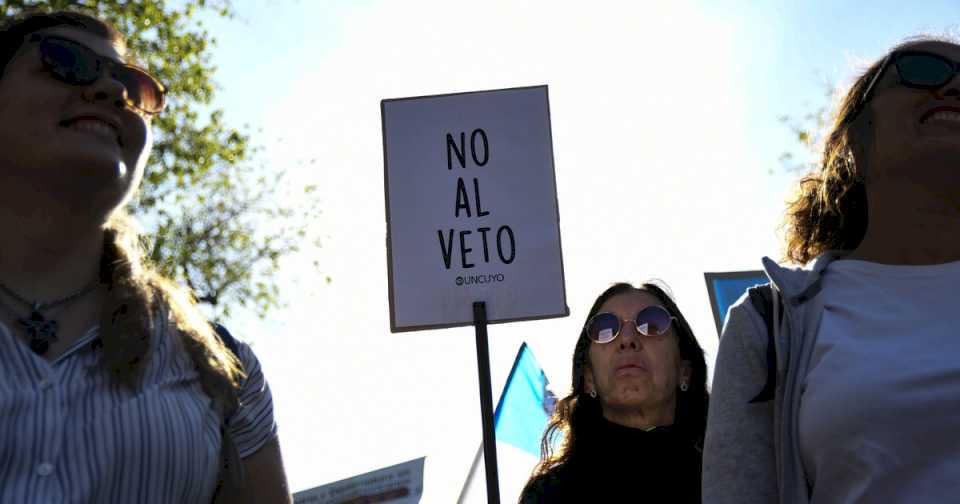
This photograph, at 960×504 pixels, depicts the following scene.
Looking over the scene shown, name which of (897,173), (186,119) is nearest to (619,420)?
(897,173)

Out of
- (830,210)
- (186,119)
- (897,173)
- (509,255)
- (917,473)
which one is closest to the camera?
(917,473)

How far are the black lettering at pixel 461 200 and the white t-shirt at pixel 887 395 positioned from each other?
213cm

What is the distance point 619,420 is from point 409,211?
1163 mm

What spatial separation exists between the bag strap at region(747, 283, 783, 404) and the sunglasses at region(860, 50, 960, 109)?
1.94 feet

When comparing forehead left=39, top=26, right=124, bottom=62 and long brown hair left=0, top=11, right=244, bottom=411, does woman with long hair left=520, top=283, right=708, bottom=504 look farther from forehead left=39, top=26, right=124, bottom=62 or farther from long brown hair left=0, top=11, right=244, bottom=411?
forehead left=39, top=26, right=124, bottom=62

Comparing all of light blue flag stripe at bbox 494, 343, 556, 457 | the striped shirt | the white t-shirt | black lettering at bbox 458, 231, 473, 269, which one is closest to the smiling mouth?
the white t-shirt

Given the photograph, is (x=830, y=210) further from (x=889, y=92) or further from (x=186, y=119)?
(x=186, y=119)

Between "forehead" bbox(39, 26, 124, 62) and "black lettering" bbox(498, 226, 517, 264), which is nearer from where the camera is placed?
"forehead" bbox(39, 26, 124, 62)

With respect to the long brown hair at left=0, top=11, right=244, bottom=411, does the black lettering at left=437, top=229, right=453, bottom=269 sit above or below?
above

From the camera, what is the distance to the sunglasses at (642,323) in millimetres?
3855

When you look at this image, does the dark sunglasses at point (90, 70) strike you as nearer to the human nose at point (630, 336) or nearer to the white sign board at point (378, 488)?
the human nose at point (630, 336)

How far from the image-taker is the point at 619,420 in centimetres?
368

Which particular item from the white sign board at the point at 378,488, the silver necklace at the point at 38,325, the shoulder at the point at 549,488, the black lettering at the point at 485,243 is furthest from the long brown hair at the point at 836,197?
the white sign board at the point at 378,488

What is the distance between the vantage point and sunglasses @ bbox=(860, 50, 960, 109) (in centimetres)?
222
